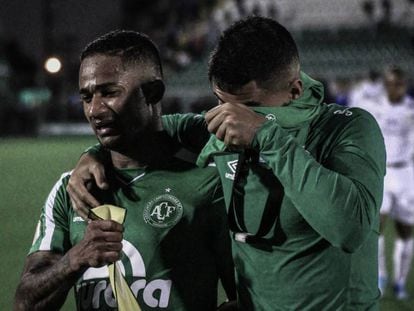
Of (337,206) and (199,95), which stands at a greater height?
(337,206)

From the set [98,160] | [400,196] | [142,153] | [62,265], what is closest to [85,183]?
[98,160]

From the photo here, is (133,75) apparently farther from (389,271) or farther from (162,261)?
(389,271)

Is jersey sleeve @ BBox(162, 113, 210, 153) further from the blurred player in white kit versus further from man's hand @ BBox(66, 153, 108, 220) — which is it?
the blurred player in white kit

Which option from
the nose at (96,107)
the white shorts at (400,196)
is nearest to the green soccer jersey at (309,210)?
the nose at (96,107)

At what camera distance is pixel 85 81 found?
277 cm

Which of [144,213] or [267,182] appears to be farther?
[144,213]

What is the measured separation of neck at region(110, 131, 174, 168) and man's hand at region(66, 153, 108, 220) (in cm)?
8

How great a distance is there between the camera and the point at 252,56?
235 centimetres

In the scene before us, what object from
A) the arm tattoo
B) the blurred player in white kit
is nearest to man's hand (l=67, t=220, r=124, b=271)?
the arm tattoo

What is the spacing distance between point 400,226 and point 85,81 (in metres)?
5.84

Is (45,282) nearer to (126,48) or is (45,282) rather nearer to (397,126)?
(126,48)

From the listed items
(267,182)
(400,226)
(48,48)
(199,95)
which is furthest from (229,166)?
(48,48)

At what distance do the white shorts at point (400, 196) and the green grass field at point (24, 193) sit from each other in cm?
68

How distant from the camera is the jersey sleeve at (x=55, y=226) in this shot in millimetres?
2865
